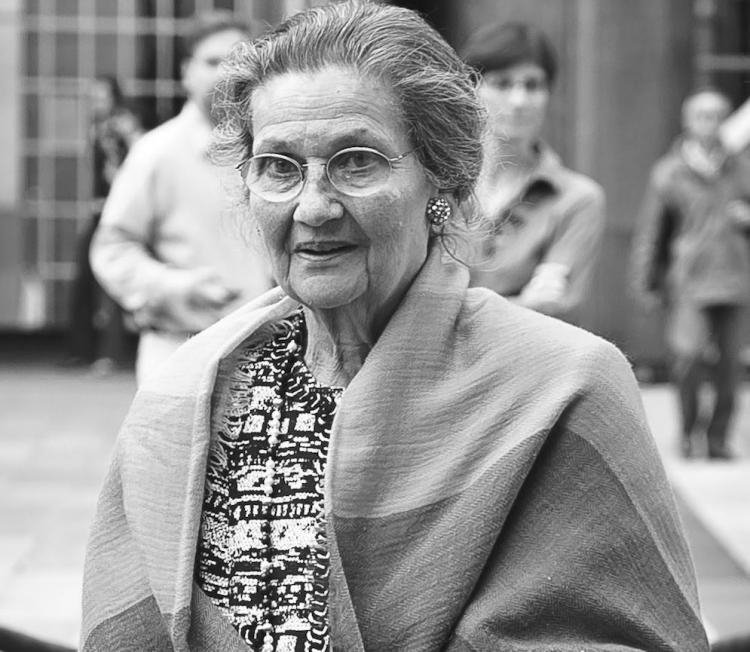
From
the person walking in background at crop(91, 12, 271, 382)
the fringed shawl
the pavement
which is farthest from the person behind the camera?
the pavement

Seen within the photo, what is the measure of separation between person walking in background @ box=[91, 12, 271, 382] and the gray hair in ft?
9.33

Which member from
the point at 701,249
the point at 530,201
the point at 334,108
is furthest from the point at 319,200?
the point at 701,249

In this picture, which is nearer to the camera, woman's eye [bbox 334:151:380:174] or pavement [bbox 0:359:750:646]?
woman's eye [bbox 334:151:380:174]

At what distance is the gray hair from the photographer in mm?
2670

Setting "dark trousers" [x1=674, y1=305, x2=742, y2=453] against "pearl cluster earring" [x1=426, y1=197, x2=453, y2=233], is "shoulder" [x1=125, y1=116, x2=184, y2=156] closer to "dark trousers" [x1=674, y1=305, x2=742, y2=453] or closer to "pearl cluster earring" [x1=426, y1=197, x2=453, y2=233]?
"pearl cluster earring" [x1=426, y1=197, x2=453, y2=233]

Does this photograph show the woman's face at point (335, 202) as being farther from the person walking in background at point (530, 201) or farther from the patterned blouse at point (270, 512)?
the person walking in background at point (530, 201)

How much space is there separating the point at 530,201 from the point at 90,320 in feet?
28.2

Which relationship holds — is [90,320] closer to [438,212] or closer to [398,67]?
[438,212]

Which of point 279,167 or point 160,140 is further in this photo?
point 160,140

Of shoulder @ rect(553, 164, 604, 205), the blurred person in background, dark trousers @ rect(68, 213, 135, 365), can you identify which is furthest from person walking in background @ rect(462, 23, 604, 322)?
dark trousers @ rect(68, 213, 135, 365)

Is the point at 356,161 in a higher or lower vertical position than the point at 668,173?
higher

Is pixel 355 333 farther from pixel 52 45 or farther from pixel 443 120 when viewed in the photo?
pixel 52 45

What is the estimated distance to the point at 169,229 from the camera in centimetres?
587

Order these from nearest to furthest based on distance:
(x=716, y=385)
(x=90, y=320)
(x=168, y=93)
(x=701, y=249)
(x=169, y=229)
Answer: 1. (x=169, y=229)
2. (x=716, y=385)
3. (x=701, y=249)
4. (x=90, y=320)
5. (x=168, y=93)
